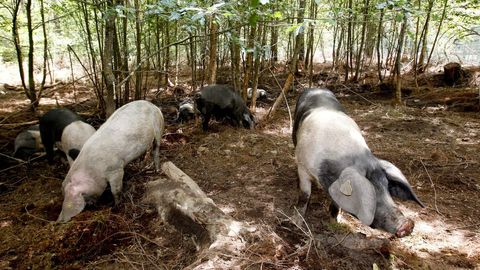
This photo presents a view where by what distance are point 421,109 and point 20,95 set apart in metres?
11.9

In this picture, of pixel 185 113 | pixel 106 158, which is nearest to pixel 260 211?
pixel 106 158

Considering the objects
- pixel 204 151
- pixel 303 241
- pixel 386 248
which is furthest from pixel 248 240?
pixel 204 151

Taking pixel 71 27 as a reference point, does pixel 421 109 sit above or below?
below

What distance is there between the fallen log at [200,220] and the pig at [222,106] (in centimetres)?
304

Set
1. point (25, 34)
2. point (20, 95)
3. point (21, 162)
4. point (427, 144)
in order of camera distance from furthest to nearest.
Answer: point (25, 34), point (20, 95), point (427, 144), point (21, 162)

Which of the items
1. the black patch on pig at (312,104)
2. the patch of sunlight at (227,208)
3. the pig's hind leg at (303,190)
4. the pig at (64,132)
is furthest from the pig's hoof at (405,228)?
the pig at (64,132)

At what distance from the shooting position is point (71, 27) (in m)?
13.1

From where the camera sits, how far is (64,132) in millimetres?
4977

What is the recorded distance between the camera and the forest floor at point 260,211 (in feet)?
9.19

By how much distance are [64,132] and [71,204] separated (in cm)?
177

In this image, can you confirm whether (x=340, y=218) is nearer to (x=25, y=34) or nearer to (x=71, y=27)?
(x=71, y=27)

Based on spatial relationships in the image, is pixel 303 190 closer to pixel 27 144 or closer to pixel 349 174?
pixel 349 174

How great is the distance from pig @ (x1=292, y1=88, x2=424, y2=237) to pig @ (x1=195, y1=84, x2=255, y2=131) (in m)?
3.84

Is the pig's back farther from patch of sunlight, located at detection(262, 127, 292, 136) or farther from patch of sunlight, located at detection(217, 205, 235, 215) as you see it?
patch of sunlight, located at detection(262, 127, 292, 136)
